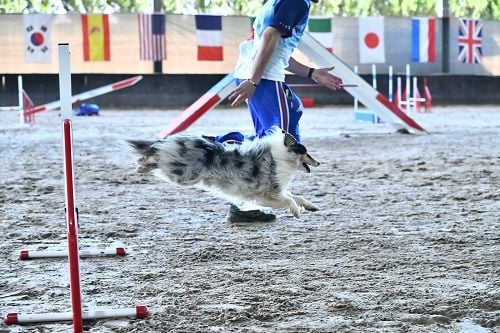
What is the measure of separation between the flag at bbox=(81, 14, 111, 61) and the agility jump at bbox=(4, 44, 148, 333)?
15929 mm

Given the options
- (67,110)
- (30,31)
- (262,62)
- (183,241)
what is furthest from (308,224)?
(30,31)

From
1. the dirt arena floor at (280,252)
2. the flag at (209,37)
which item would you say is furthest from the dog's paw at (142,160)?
the flag at (209,37)

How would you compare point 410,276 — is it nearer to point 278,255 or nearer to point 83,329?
point 278,255

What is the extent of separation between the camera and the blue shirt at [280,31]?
3.44m

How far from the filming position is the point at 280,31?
345 centimetres

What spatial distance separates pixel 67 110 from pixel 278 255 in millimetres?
1290

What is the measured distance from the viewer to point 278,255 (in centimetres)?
333

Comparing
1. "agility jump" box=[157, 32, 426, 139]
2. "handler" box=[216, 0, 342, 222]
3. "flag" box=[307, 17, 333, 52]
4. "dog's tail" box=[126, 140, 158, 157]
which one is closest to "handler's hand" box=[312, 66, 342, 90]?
"handler" box=[216, 0, 342, 222]

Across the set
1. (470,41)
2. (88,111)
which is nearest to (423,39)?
(470,41)

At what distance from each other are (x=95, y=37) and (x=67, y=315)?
16143 millimetres

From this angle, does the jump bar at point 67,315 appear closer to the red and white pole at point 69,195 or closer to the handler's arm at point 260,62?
the red and white pole at point 69,195

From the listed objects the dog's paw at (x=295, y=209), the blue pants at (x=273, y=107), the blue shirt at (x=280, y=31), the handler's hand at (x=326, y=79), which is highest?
the blue shirt at (x=280, y=31)

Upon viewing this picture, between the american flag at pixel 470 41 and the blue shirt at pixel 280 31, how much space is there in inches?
673

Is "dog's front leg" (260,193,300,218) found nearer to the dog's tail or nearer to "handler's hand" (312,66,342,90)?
the dog's tail
